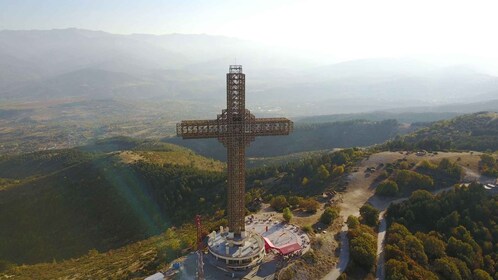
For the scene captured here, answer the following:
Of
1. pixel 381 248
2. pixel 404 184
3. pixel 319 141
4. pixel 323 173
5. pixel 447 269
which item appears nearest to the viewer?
pixel 447 269

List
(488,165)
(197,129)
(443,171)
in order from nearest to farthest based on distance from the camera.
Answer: (197,129), (443,171), (488,165)

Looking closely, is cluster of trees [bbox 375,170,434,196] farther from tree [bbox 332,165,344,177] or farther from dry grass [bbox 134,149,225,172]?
dry grass [bbox 134,149,225,172]

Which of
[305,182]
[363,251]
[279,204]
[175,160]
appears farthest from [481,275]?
[175,160]

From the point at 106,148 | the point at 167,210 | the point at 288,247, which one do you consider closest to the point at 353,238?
the point at 288,247

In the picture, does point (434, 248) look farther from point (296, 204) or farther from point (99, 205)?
point (99, 205)

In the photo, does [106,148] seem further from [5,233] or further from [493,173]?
[493,173]

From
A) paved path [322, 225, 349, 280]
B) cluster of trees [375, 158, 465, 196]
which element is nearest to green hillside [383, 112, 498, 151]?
cluster of trees [375, 158, 465, 196]
